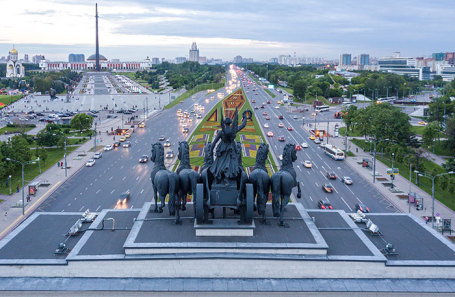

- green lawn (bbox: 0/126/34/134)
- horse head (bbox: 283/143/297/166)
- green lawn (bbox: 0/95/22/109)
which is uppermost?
green lawn (bbox: 0/95/22/109)

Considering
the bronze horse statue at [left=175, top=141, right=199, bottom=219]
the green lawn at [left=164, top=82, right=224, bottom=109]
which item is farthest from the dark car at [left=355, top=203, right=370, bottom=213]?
the green lawn at [left=164, top=82, right=224, bottom=109]

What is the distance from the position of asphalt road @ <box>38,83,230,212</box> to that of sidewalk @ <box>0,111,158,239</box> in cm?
102

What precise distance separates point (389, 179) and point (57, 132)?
187ft

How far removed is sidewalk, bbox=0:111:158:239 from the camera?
134ft

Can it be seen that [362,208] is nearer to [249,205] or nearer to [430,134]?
[249,205]

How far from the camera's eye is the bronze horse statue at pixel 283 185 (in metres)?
30.7

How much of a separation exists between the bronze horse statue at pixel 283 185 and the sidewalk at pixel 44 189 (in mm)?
24921

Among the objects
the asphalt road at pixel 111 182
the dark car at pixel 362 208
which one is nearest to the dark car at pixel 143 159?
the asphalt road at pixel 111 182

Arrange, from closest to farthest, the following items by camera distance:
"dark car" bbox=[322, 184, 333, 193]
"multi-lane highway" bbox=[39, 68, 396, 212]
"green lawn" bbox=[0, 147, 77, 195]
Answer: "multi-lane highway" bbox=[39, 68, 396, 212], "dark car" bbox=[322, 184, 333, 193], "green lawn" bbox=[0, 147, 77, 195]

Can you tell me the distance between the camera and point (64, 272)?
27078 mm

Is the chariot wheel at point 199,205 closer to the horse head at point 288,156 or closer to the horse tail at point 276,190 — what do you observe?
the horse tail at point 276,190

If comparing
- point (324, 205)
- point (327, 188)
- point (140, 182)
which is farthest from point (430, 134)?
point (140, 182)

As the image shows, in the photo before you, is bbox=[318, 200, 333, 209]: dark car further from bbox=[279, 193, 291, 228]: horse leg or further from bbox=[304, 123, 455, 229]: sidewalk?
bbox=[279, 193, 291, 228]: horse leg

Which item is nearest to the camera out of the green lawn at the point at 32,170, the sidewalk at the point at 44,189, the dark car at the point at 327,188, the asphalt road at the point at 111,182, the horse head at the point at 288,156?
the horse head at the point at 288,156
